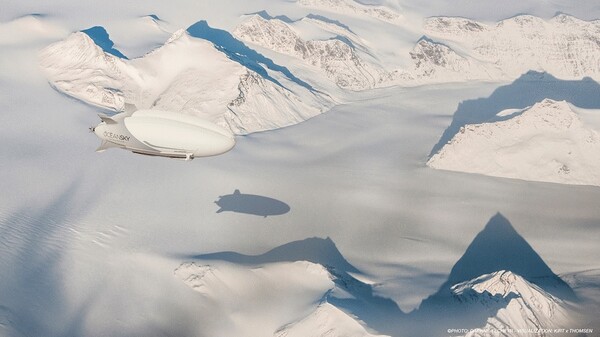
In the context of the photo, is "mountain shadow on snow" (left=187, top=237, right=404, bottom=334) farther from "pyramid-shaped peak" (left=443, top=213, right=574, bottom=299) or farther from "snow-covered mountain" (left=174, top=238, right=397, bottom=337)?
"pyramid-shaped peak" (left=443, top=213, right=574, bottom=299)

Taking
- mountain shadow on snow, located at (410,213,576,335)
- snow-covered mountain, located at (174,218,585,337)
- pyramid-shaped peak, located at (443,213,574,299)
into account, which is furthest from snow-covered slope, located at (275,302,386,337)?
pyramid-shaped peak, located at (443,213,574,299)

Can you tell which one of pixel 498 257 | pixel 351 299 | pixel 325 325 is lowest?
pixel 498 257

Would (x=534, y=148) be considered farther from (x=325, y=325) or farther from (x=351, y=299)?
(x=325, y=325)

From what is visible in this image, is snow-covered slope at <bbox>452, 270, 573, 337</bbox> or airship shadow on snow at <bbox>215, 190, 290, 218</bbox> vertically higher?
snow-covered slope at <bbox>452, 270, 573, 337</bbox>

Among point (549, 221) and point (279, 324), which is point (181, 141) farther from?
point (549, 221)

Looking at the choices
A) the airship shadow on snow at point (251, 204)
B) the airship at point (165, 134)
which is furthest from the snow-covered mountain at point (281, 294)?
the airship at point (165, 134)

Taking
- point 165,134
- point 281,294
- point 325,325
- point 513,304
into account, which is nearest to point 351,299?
point 325,325
